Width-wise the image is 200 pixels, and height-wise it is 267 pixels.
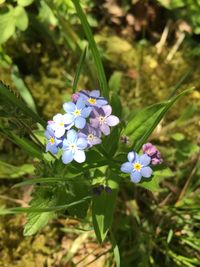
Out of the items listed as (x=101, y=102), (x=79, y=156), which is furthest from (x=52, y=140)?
(x=101, y=102)

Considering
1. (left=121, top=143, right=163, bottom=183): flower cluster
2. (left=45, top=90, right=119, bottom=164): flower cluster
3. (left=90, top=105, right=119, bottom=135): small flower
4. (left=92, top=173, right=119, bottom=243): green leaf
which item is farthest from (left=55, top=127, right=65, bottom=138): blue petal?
(left=92, top=173, right=119, bottom=243): green leaf

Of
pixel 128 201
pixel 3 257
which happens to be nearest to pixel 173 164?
pixel 128 201

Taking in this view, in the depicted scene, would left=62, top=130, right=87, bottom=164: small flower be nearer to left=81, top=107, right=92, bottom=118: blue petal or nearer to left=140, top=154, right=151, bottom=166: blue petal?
left=81, top=107, right=92, bottom=118: blue petal

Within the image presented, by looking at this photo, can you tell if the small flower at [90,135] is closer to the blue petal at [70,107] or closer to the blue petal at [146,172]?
the blue petal at [70,107]

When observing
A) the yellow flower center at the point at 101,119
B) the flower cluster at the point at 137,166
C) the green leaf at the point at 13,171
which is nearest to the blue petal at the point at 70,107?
the yellow flower center at the point at 101,119

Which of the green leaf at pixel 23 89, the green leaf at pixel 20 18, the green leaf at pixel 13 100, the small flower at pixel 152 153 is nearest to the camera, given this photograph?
the green leaf at pixel 13 100
